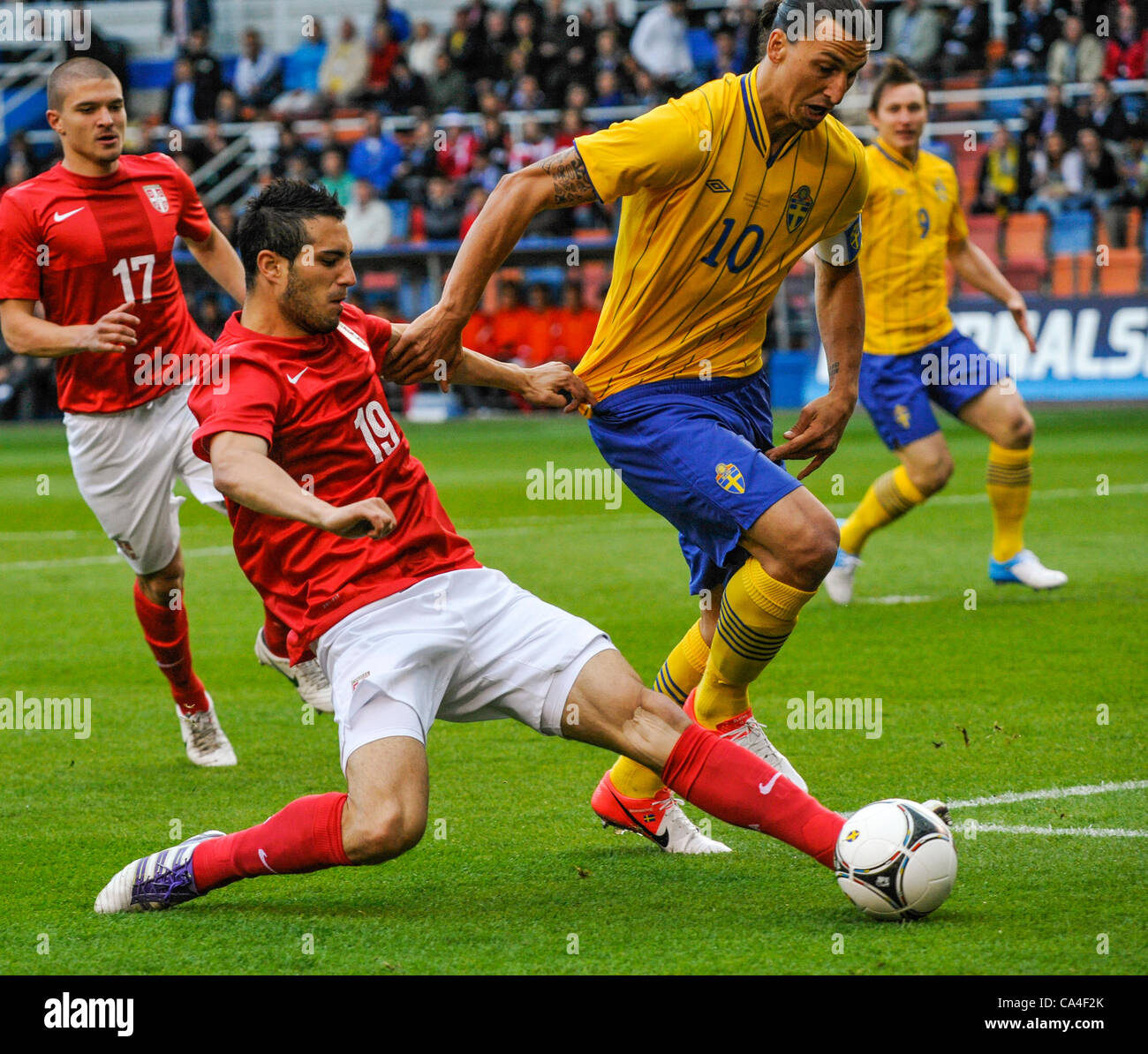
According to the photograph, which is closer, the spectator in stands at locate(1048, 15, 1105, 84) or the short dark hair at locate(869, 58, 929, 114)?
the short dark hair at locate(869, 58, 929, 114)

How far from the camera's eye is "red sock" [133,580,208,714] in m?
6.34

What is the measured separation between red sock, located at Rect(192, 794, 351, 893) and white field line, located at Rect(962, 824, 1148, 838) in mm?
1873

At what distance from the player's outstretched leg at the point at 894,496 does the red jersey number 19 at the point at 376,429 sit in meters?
4.76

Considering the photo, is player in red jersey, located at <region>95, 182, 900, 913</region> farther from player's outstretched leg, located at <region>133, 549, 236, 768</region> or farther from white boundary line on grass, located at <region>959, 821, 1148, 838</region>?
player's outstretched leg, located at <region>133, 549, 236, 768</region>

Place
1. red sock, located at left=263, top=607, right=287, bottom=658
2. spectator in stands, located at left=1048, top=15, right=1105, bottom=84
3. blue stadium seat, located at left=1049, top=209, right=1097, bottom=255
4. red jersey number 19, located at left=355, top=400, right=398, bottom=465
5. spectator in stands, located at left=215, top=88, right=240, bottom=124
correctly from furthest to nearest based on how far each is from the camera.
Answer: spectator in stands, located at left=215, top=88, right=240, bottom=124, spectator in stands, located at left=1048, top=15, right=1105, bottom=84, blue stadium seat, located at left=1049, top=209, right=1097, bottom=255, red sock, located at left=263, top=607, right=287, bottom=658, red jersey number 19, located at left=355, top=400, right=398, bottom=465

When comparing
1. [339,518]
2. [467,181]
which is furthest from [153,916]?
[467,181]

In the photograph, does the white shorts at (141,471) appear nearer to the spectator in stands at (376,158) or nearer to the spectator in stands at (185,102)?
the spectator in stands at (376,158)

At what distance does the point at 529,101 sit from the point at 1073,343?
31.5 ft

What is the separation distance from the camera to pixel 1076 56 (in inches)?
838

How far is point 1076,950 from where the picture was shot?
12.2 ft

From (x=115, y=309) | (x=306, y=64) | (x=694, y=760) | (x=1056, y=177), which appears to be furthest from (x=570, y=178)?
(x=306, y=64)

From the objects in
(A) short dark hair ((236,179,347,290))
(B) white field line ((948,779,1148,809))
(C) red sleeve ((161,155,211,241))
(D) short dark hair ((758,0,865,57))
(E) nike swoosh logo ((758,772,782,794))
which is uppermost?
(D) short dark hair ((758,0,865,57))

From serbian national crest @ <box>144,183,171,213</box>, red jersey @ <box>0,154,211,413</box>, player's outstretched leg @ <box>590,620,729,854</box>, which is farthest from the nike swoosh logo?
serbian national crest @ <box>144,183,171,213</box>

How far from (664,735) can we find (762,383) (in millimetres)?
1534
